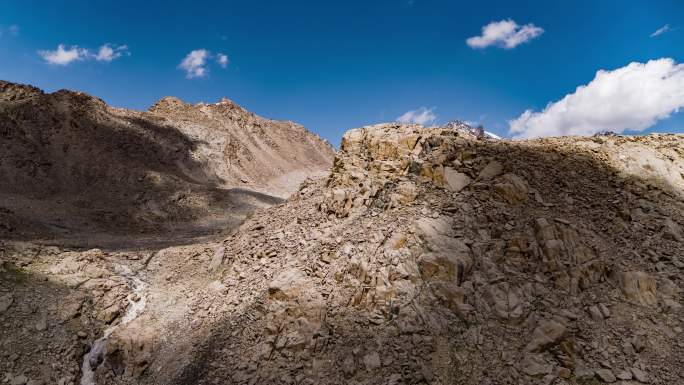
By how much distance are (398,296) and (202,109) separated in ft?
186

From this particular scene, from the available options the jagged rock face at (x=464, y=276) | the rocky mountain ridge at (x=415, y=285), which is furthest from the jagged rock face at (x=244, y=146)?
the jagged rock face at (x=464, y=276)

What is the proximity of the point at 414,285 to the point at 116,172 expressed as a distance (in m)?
34.7

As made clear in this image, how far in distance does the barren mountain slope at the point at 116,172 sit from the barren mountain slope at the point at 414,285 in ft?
30.1

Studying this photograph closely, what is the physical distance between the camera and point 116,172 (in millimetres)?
36719

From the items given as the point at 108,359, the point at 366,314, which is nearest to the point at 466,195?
the point at 366,314

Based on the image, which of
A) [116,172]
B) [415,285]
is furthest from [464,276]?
[116,172]

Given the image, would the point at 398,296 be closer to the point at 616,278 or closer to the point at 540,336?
the point at 540,336

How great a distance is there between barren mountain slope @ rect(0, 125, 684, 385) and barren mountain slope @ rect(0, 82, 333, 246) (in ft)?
30.1

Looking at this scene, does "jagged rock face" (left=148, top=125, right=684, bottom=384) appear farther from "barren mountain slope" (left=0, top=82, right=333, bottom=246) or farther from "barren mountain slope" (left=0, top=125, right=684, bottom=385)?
"barren mountain slope" (left=0, top=82, right=333, bottom=246)

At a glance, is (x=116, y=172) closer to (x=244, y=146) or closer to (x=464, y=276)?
(x=244, y=146)

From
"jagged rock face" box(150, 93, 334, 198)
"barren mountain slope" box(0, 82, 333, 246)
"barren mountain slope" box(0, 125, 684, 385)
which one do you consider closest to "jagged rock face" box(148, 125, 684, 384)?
"barren mountain slope" box(0, 125, 684, 385)

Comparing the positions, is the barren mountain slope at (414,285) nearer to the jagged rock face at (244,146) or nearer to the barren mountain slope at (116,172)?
the barren mountain slope at (116,172)

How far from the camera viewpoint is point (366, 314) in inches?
419

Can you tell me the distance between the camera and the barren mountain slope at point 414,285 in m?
9.62
